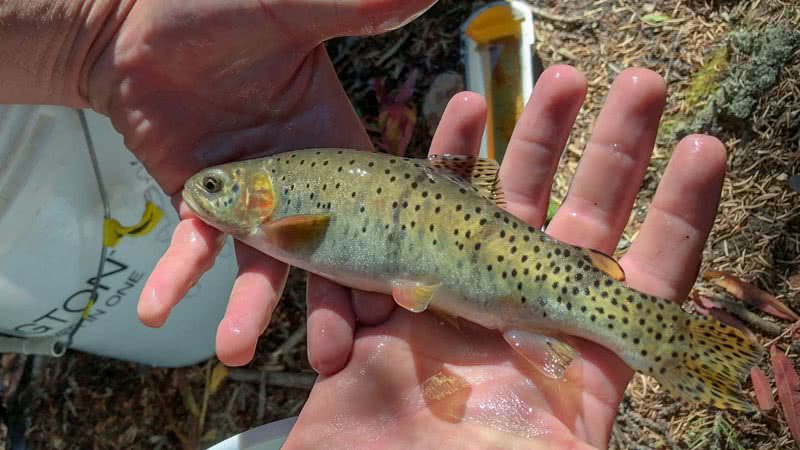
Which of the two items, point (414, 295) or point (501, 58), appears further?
point (501, 58)

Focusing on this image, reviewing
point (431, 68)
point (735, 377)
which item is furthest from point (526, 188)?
point (431, 68)

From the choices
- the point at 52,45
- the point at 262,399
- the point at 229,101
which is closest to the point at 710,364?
the point at 229,101

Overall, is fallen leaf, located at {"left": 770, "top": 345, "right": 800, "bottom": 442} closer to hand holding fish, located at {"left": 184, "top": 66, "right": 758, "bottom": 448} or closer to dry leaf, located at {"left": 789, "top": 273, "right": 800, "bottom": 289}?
dry leaf, located at {"left": 789, "top": 273, "right": 800, "bottom": 289}

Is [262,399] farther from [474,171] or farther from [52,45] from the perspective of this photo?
[52,45]

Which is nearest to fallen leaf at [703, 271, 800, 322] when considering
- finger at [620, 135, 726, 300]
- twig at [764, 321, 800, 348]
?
twig at [764, 321, 800, 348]

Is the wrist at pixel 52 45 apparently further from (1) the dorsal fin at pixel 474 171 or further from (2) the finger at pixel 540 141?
(2) the finger at pixel 540 141

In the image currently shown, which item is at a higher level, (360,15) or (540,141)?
(360,15)

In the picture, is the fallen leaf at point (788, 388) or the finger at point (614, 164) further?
the fallen leaf at point (788, 388)

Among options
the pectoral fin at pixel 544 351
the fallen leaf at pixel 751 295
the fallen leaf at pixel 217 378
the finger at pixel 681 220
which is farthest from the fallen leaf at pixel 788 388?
the fallen leaf at pixel 217 378
